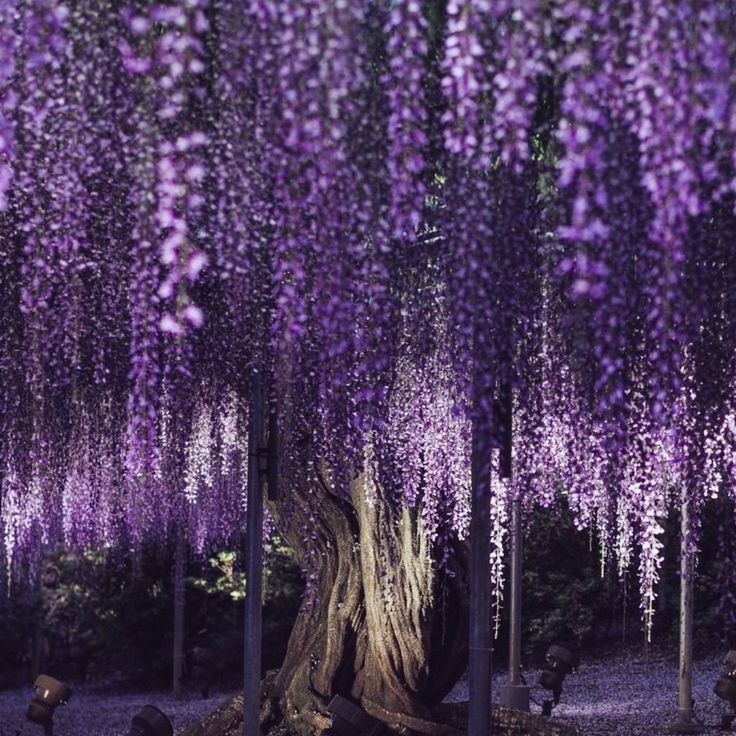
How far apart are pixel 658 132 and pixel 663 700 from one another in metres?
10.1

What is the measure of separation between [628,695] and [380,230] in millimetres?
9567

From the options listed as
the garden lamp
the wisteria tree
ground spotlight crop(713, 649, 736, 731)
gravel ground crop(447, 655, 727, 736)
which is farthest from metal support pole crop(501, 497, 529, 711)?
the garden lamp

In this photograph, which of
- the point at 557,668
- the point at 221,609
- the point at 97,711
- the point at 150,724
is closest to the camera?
the point at 150,724

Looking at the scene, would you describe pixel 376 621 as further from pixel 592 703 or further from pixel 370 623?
pixel 592 703

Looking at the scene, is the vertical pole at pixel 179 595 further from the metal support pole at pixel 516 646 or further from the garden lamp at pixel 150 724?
the garden lamp at pixel 150 724

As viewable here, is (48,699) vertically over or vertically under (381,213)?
under

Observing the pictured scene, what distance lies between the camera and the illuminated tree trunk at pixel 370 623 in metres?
8.82

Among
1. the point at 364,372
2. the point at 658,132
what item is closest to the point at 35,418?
the point at 364,372

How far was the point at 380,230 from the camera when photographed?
4.43 meters

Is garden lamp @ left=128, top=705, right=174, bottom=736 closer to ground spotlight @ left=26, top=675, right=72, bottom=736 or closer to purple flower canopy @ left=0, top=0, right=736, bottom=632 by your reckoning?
ground spotlight @ left=26, top=675, right=72, bottom=736

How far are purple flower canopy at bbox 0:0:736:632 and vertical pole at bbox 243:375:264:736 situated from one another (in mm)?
307

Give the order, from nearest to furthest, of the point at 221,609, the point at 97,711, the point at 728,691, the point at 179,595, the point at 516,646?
the point at 728,691 → the point at 516,646 → the point at 97,711 → the point at 179,595 → the point at 221,609

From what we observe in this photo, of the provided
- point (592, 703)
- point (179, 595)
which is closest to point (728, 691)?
point (592, 703)

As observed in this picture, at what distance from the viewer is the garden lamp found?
29.4ft
